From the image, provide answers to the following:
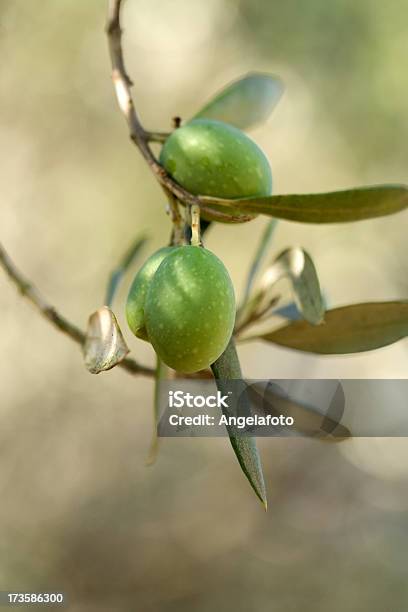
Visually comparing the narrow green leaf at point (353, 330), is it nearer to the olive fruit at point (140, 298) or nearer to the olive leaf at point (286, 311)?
the olive leaf at point (286, 311)

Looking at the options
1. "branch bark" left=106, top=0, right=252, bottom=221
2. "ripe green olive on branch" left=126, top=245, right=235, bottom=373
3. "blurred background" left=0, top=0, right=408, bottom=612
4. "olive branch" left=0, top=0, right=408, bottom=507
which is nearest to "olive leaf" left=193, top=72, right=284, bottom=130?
"olive branch" left=0, top=0, right=408, bottom=507

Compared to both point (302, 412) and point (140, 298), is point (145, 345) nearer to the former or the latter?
point (302, 412)

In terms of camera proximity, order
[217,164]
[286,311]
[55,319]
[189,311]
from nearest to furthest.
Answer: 1. [189,311]
2. [217,164]
3. [55,319]
4. [286,311]

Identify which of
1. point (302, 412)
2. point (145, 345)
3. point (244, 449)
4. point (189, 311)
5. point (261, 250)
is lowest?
point (145, 345)

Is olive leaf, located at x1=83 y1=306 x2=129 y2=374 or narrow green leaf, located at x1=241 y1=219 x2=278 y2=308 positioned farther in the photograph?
narrow green leaf, located at x1=241 y1=219 x2=278 y2=308

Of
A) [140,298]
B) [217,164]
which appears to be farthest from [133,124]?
[140,298]

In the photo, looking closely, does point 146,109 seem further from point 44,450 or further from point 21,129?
point 44,450

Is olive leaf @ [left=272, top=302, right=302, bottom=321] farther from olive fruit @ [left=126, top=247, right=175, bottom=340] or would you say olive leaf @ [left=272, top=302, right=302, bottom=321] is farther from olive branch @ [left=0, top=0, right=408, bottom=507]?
olive fruit @ [left=126, top=247, right=175, bottom=340]
